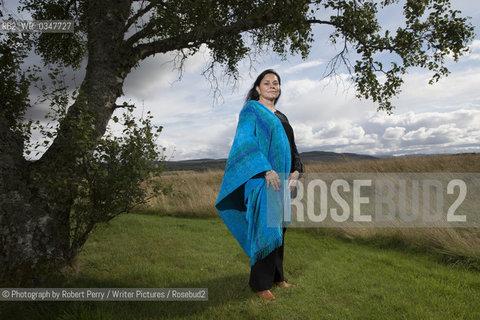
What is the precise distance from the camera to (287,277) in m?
4.88

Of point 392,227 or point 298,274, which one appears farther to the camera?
point 392,227

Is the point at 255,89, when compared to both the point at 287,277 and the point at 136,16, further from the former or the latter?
the point at 136,16

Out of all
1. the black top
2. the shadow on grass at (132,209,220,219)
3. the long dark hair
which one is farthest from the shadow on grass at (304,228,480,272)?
the long dark hair

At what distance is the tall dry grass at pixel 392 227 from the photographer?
555cm

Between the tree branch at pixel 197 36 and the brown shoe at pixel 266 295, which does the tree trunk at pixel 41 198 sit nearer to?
the tree branch at pixel 197 36

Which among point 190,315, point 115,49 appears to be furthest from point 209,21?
point 190,315

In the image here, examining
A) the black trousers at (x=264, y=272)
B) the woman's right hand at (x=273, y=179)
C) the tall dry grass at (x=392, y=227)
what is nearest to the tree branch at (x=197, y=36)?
the tall dry grass at (x=392, y=227)

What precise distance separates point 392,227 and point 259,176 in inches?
183

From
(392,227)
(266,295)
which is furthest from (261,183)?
(392,227)

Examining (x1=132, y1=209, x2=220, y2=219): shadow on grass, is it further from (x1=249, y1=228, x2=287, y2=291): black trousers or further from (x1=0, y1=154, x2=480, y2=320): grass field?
(x1=249, y1=228, x2=287, y2=291): black trousers

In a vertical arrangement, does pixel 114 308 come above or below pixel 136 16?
below

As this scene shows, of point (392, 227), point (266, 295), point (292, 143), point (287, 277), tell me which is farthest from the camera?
point (392, 227)

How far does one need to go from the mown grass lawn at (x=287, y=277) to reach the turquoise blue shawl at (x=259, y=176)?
830mm

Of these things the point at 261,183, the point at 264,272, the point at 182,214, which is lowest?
the point at 182,214
